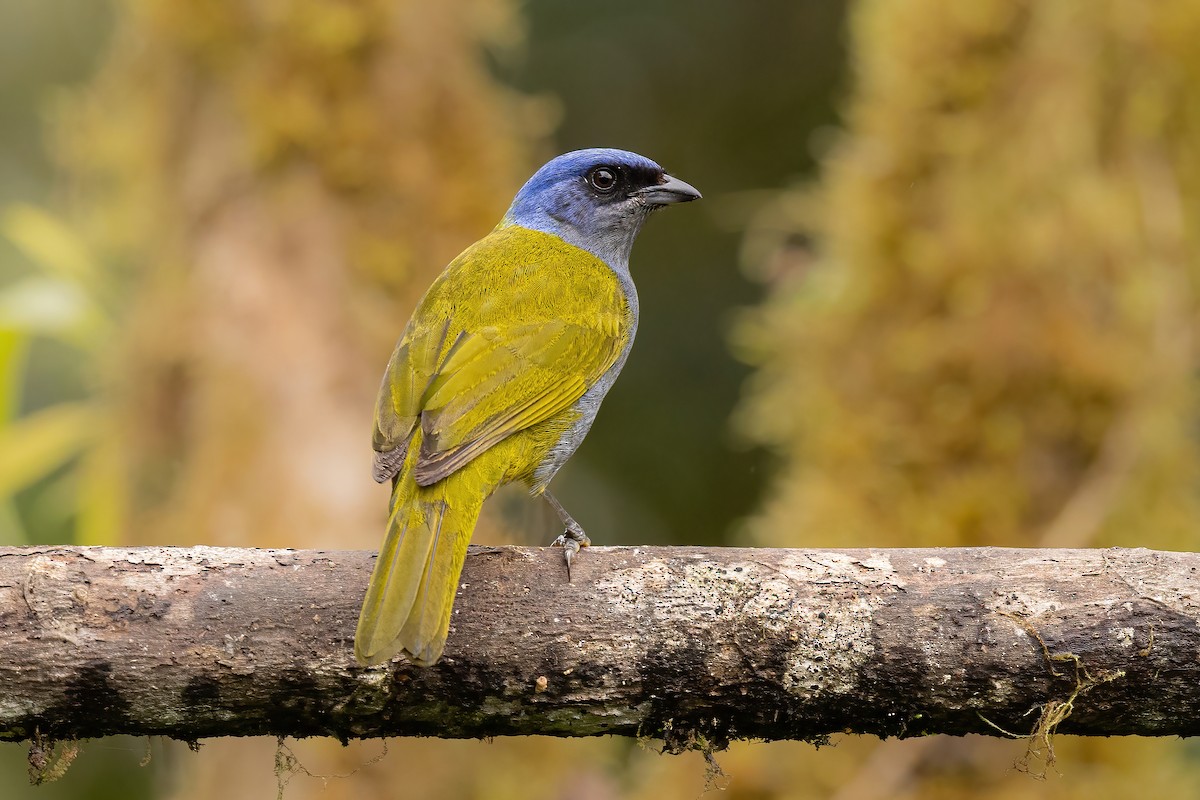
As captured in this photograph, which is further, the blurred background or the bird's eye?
the blurred background

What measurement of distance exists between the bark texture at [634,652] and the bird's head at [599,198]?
167 centimetres

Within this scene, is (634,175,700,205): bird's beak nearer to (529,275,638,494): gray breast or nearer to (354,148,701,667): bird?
(354,148,701,667): bird

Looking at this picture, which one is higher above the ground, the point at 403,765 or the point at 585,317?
the point at 585,317

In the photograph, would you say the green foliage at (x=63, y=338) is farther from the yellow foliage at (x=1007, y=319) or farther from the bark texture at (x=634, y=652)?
the yellow foliage at (x=1007, y=319)

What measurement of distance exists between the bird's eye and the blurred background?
3.95 feet

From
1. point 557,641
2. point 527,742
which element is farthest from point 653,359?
point 557,641

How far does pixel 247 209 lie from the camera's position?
5488 millimetres

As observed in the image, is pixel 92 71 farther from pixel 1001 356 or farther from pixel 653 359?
pixel 1001 356

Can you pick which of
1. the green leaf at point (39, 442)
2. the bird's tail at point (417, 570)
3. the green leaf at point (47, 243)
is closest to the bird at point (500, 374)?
the bird's tail at point (417, 570)

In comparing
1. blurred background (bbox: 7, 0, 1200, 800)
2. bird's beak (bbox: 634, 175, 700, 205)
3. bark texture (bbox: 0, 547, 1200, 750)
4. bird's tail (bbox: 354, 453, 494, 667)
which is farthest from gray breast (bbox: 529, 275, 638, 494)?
blurred background (bbox: 7, 0, 1200, 800)

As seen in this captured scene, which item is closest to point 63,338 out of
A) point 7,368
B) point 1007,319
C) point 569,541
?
point 7,368

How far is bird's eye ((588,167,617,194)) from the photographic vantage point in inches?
161

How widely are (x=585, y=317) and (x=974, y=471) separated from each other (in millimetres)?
1687

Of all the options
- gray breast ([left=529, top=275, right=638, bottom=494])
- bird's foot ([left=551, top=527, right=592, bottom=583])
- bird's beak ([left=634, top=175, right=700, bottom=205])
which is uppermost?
bird's beak ([left=634, top=175, right=700, bottom=205])
